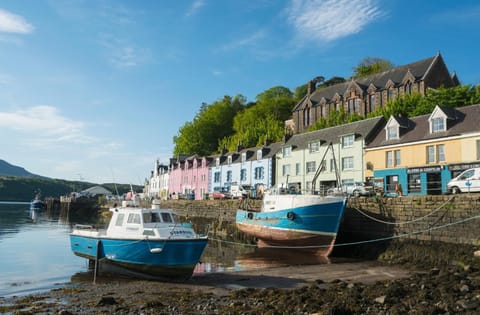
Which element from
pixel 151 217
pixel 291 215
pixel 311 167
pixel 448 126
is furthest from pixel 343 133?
pixel 151 217

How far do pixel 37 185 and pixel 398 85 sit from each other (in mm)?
156487

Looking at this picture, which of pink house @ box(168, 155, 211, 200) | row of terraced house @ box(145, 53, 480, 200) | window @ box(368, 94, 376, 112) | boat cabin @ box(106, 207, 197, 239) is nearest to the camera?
boat cabin @ box(106, 207, 197, 239)

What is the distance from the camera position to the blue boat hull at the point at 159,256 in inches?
567

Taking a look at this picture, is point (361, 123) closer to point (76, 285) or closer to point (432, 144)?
point (432, 144)

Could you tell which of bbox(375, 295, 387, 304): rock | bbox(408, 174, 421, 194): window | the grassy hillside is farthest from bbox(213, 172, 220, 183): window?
the grassy hillside

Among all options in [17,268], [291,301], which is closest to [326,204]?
[291,301]

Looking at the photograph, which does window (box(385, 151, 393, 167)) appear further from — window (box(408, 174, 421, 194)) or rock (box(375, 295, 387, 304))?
rock (box(375, 295, 387, 304))

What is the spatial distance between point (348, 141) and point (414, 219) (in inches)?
650

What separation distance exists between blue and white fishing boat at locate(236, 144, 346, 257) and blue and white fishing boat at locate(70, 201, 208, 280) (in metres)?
7.79

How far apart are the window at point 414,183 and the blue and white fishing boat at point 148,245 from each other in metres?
19.8

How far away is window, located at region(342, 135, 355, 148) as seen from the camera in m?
36.1

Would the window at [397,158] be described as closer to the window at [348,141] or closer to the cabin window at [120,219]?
the window at [348,141]

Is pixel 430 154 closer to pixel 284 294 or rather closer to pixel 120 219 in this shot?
pixel 284 294

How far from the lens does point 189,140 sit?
81.8 meters
